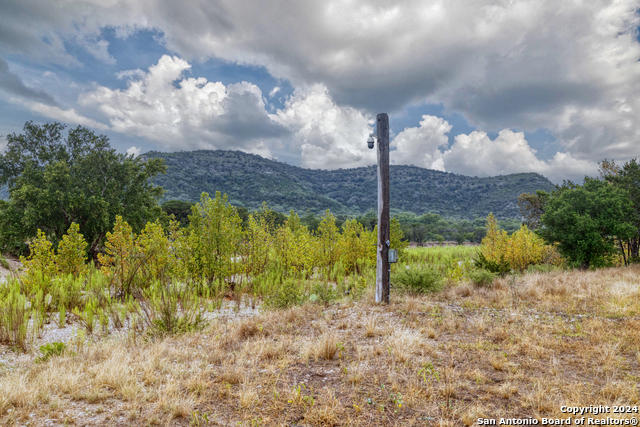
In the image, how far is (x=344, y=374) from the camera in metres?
3.60

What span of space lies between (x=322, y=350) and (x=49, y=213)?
19.4m

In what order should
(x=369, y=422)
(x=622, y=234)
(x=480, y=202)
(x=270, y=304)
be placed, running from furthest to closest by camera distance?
(x=480, y=202) < (x=622, y=234) < (x=270, y=304) < (x=369, y=422)

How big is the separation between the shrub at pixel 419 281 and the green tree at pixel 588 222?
7502 millimetres

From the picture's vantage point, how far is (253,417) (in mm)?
2686

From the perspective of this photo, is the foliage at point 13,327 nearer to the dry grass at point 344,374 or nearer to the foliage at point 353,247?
the dry grass at point 344,374

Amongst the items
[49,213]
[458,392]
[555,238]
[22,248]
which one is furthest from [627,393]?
[22,248]

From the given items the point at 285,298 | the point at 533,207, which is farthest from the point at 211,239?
the point at 533,207

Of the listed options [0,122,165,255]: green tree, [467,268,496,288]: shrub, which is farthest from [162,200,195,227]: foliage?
[467,268,496,288]: shrub

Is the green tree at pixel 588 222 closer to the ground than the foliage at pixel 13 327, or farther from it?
farther from it

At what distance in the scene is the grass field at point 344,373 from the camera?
2.76 metres

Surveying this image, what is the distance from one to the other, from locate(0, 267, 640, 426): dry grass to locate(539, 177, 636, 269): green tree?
7171 millimetres

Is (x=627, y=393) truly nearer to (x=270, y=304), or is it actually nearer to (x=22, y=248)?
(x=270, y=304)

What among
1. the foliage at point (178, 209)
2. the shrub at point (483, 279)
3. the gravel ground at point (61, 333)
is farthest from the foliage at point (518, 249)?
the foliage at point (178, 209)

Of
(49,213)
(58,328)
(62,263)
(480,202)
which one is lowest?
(58,328)
